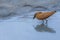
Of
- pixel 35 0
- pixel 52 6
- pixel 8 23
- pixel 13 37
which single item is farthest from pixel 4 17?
pixel 52 6

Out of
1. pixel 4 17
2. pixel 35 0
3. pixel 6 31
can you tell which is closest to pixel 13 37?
pixel 6 31

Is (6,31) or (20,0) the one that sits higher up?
(20,0)

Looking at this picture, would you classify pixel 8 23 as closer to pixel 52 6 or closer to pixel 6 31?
pixel 6 31

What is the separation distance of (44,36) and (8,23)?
1.32 ft

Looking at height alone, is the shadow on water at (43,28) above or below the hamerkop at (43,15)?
below

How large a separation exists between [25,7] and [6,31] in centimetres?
33

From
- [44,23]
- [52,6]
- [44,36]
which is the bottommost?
[44,36]

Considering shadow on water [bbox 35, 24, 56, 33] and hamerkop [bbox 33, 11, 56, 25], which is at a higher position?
hamerkop [bbox 33, 11, 56, 25]

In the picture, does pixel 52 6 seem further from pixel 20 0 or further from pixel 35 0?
pixel 20 0

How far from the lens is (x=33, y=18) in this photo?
62.3 inches

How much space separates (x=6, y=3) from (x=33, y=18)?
332mm

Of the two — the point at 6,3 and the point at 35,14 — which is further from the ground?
the point at 6,3

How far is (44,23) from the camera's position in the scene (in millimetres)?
1583

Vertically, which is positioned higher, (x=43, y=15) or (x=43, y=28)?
(x=43, y=15)
